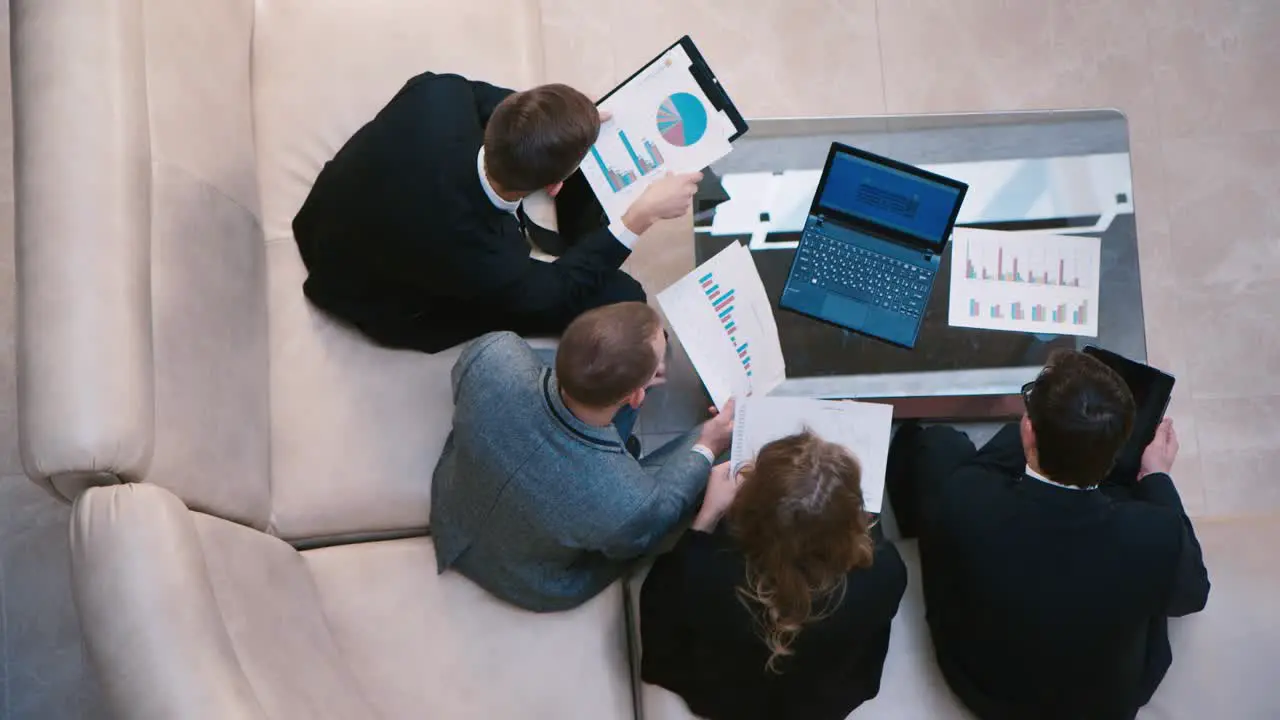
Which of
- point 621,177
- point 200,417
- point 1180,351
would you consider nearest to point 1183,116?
point 1180,351

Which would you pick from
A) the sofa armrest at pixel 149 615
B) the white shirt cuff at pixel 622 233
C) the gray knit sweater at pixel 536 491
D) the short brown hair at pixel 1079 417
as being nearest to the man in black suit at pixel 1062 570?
the short brown hair at pixel 1079 417

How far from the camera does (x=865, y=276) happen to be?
6.55ft

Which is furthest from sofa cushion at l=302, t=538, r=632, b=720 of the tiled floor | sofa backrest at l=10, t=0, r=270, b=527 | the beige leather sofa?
the tiled floor

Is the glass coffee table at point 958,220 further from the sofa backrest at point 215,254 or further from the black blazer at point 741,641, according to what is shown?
the sofa backrest at point 215,254

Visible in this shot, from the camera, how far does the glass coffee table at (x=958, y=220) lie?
6.57 ft

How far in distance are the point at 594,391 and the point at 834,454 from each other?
416 mm

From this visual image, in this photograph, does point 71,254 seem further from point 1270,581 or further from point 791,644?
point 1270,581

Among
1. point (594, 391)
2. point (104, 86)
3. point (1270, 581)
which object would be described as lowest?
point (1270, 581)

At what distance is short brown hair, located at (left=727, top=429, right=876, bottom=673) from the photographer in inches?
63.0

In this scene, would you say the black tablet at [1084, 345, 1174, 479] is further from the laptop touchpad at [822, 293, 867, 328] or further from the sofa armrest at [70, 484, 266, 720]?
the sofa armrest at [70, 484, 266, 720]

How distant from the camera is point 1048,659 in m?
1.78

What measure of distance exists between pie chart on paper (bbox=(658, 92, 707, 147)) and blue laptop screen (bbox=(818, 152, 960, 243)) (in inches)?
11.0

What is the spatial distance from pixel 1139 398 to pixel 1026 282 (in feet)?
1.05

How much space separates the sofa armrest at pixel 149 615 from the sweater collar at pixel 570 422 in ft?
1.95
